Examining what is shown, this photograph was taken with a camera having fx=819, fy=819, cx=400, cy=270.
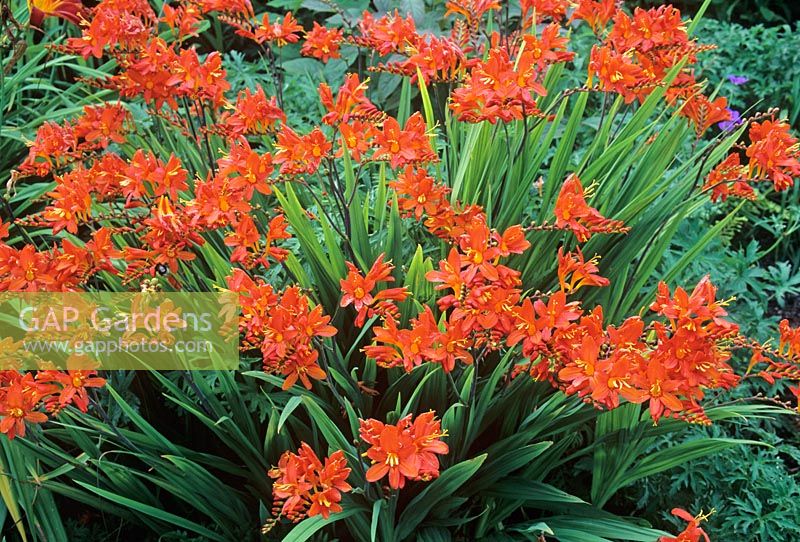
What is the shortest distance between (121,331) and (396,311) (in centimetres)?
77

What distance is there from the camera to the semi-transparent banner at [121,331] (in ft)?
5.45

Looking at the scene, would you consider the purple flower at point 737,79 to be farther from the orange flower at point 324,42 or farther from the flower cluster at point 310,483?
the flower cluster at point 310,483

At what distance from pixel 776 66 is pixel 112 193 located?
3.06 meters

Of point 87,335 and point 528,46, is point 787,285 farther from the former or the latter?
point 87,335

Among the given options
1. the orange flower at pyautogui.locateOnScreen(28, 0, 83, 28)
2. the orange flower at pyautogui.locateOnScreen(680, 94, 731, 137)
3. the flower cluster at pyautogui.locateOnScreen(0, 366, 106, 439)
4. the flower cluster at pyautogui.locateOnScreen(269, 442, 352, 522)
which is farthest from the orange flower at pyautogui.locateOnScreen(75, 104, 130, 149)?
the orange flower at pyautogui.locateOnScreen(680, 94, 731, 137)

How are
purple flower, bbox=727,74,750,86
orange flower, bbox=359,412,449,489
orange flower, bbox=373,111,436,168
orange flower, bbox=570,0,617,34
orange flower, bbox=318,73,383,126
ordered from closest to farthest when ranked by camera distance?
orange flower, bbox=359,412,449,489, orange flower, bbox=373,111,436,168, orange flower, bbox=318,73,383,126, orange flower, bbox=570,0,617,34, purple flower, bbox=727,74,750,86

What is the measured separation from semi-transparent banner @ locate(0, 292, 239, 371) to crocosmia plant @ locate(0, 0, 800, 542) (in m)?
0.04

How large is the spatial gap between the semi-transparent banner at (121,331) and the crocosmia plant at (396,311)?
0.04m

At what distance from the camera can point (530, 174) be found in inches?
86.5

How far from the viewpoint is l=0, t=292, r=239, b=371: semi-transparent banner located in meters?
1.66

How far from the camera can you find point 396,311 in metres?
1.65

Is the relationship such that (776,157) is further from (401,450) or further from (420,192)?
(401,450)

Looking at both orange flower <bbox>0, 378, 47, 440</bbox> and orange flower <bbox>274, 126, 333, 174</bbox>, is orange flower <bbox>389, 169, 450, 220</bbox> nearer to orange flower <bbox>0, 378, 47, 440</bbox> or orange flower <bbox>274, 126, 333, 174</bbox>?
orange flower <bbox>274, 126, 333, 174</bbox>

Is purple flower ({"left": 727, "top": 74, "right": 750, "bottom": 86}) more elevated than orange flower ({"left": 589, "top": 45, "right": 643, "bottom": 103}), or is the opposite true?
orange flower ({"left": 589, "top": 45, "right": 643, "bottom": 103})
